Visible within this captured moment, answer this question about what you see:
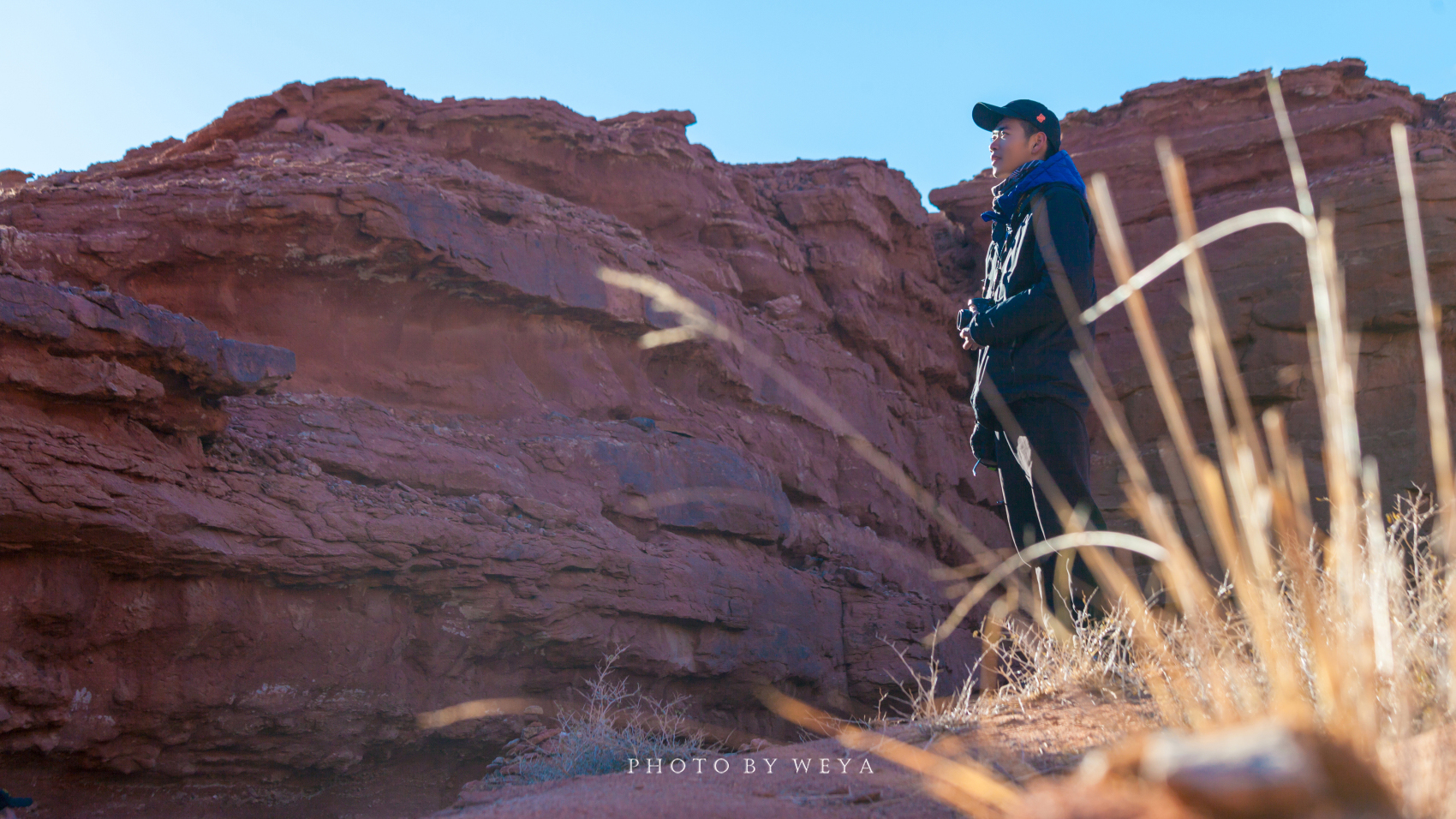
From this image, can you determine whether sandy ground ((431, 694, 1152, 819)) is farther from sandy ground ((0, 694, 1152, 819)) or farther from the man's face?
the man's face

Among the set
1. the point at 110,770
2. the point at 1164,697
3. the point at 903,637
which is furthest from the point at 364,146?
the point at 1164,697

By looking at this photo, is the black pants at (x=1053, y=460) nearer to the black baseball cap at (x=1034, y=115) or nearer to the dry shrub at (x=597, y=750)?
the black baseball cap at (x=1034, y=115)

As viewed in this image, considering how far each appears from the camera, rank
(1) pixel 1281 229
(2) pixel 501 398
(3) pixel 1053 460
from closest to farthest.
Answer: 1. (3) pixel 1053 460
2. (2) pixel 501 398
3. (1) pixel 1281 229

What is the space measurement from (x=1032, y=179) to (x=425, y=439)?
3.98 meters

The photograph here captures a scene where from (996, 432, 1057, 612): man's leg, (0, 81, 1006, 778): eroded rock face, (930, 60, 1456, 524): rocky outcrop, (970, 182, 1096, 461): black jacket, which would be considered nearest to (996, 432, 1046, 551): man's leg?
(996, 432, 1057, 612): man's leg

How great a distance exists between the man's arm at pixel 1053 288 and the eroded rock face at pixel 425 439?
209 centimetres

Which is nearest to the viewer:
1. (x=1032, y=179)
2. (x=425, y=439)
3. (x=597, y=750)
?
(x=1032, y=179)

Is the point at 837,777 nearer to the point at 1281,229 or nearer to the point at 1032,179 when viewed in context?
the point at 1032,179

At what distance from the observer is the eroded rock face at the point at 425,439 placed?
13.6 feet

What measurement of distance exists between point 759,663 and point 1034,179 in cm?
392

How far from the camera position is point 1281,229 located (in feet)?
33.7

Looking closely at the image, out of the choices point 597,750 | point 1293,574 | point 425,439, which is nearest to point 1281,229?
point 425,439

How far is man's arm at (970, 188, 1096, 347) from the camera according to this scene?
329 centimetres

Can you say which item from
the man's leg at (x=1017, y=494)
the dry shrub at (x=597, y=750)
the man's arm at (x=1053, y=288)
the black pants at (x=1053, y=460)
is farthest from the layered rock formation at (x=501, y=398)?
the man's arm at (x=1053, y=288)
